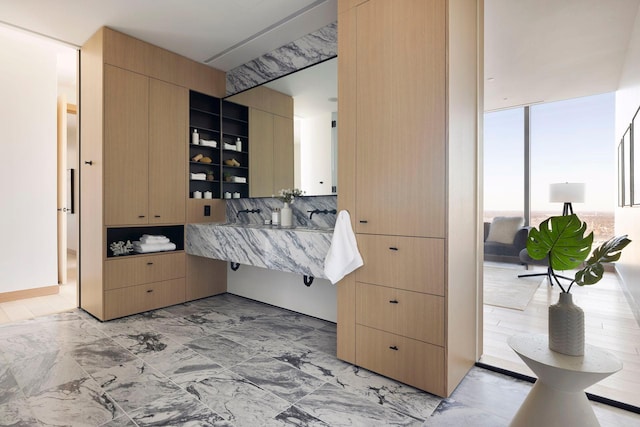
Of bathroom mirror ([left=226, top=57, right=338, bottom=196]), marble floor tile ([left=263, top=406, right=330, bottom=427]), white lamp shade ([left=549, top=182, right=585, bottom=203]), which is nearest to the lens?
marble floor tile ([left=263, top=406, right=330, bottom=427])

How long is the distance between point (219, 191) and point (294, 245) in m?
1.88

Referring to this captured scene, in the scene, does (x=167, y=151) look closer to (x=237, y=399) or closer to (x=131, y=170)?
(x=131, y=170)

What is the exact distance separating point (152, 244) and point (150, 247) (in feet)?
0.13

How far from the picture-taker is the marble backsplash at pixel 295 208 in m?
3.10

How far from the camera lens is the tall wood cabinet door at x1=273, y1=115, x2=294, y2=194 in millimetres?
3332

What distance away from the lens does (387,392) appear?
1946 mm

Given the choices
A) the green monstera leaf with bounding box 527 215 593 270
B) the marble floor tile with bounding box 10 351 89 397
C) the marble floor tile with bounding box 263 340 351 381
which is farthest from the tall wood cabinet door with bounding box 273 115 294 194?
the green monstera leaf with bounding box 527 215 593 270

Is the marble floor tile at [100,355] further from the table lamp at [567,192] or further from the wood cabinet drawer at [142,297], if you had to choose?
the table lamp at [567,192]

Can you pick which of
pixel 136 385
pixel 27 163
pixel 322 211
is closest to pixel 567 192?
pixel 322 211

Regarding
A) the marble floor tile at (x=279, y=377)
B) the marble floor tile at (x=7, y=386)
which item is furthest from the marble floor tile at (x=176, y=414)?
the marble floor tile at (x=7, y=386)

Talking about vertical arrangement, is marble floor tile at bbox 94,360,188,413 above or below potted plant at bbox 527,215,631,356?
below

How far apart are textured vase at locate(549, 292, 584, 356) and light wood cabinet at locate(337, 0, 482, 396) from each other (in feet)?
1.69

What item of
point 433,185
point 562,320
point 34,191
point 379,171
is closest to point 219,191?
point 34,191

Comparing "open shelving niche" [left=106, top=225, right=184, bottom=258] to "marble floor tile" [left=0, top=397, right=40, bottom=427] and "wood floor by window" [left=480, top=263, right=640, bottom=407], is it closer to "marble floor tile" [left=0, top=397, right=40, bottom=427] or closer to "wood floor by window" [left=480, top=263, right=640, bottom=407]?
"marble floor tile" [left=0, top=397, right=40, bottom=427]
